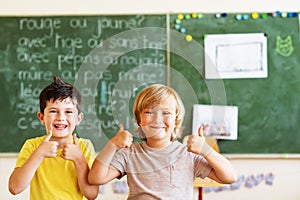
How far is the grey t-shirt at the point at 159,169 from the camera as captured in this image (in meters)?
1.97

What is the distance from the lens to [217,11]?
13.9 feet

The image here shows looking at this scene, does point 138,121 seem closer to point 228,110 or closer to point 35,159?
point 35,159

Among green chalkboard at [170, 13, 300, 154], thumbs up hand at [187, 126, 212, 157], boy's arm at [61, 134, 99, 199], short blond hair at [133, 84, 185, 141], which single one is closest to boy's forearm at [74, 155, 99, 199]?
boy's arm at [61, 134, 99, 199]

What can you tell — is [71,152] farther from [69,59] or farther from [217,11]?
[217,11]

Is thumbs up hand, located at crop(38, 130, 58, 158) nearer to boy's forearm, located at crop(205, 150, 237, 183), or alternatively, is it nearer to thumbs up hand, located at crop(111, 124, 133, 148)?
thumbs up hand, located at crop(111, 124, 133, 148)

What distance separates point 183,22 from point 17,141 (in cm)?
162

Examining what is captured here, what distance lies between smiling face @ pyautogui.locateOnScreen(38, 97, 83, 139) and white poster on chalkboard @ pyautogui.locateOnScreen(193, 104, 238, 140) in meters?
2.09

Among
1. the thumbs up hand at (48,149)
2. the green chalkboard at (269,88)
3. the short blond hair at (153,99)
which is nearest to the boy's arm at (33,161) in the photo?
the thumbs up hand at (48,149)

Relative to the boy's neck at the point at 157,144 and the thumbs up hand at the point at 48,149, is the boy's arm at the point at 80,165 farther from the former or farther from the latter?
the boy's neck at the point at 157,144

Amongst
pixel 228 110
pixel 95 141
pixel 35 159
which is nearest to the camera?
pixel 35 159

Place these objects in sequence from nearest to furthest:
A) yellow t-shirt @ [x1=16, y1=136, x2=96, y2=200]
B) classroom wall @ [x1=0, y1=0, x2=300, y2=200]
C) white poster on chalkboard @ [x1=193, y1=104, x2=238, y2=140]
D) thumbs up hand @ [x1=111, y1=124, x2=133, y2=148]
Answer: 1. thumbs up hand @ [x1=111, y1=124, x2=133, y2=148]
2. yellow t-shirt @ [x1=16, y1=136, x2=96, y2=200]
3. white poster on chalkboard @ [x1=193, y1=104, x2=238, y2=140]
4. classroom wall @ [x1=0, y1=0, x2=300, y2=200]

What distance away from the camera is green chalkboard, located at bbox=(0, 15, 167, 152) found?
13.8 ft

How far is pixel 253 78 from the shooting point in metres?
4.20

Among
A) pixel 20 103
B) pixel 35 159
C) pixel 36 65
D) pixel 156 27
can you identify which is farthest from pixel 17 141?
pixel 35 159
